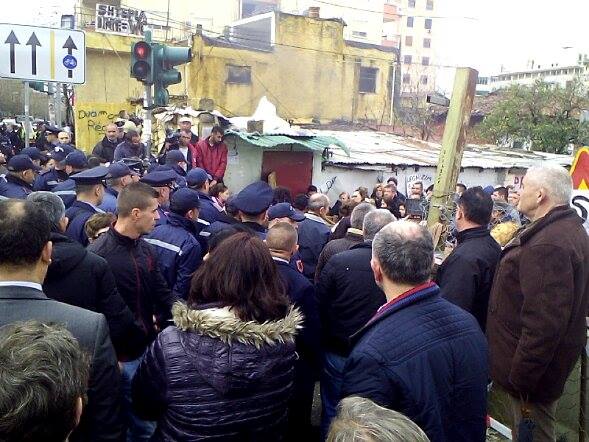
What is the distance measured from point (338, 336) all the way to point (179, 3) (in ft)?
160

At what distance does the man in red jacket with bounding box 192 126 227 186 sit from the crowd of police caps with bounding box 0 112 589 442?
5975mm

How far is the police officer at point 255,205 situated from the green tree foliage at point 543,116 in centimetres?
2036

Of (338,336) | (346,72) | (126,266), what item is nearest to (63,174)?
(126,266)

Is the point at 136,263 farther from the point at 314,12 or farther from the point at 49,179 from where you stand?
the point at 314,12

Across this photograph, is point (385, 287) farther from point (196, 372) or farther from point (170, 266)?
point (170, 266)

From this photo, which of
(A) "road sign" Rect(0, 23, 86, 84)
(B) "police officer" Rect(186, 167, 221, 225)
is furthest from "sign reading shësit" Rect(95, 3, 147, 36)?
(B) "police officer" Rect(186, 167, 221, 225)

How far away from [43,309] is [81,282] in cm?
85

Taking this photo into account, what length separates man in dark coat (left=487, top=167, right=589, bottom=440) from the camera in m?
3.32

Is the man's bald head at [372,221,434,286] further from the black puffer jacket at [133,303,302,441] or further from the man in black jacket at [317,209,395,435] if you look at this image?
the man in black jacket at [317,209,395,435]

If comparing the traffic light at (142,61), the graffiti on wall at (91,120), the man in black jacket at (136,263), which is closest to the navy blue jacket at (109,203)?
the man in black jacket at (136,263)

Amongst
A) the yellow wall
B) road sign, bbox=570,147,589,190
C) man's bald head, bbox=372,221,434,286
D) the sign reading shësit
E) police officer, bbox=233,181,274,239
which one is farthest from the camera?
the yellow wall

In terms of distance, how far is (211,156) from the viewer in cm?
1107

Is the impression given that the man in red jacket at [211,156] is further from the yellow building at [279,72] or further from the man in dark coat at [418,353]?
the yellow building at [279,72]

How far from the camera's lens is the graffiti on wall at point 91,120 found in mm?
20156
